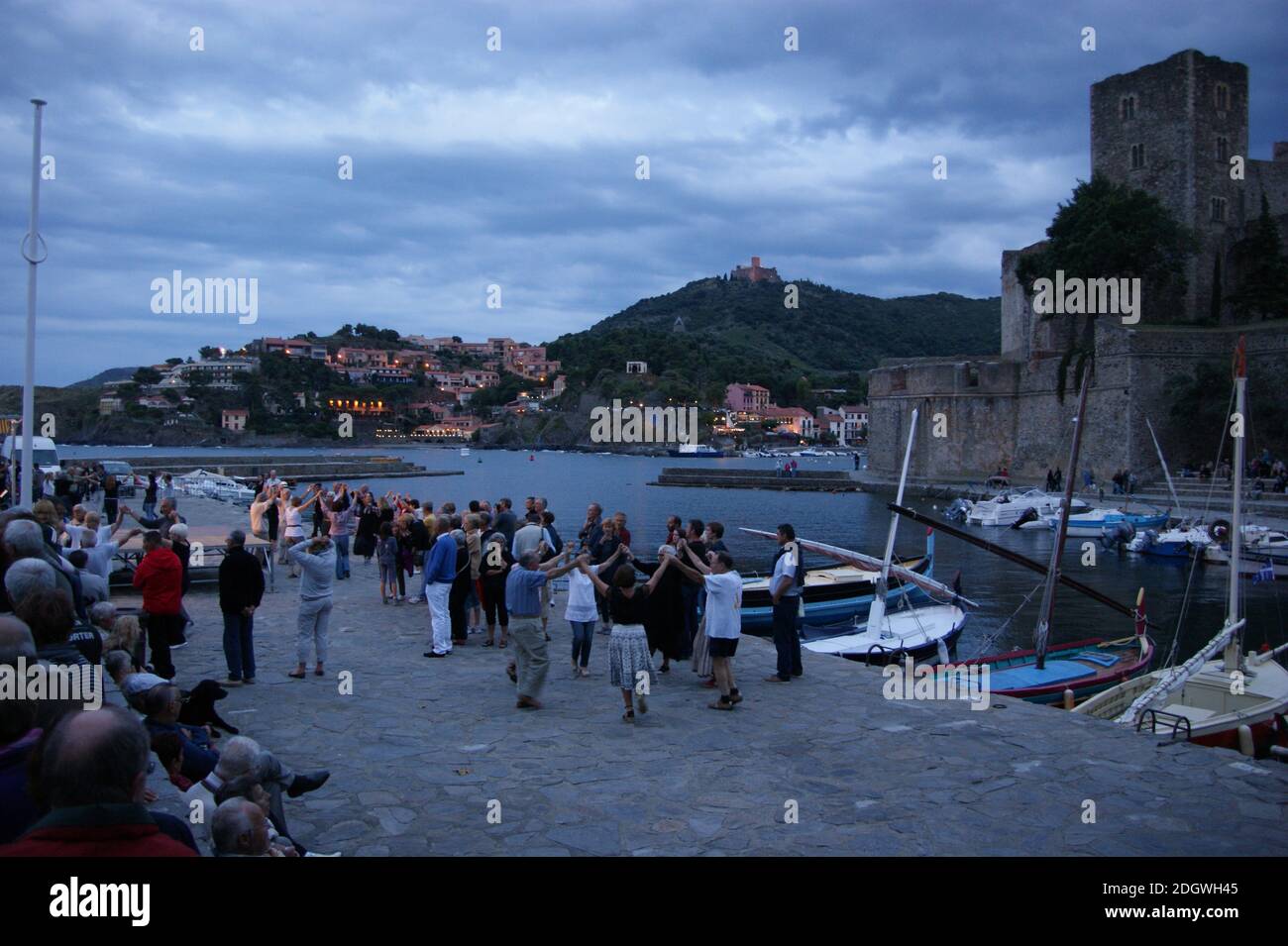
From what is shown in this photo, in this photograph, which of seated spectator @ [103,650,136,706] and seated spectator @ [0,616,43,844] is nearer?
seated spectator @ [0,616,43,844]

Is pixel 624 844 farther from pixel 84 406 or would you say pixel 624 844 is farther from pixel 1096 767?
pixel 84 406

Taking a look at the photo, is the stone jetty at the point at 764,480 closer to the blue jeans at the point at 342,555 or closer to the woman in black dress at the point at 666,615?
the blue jeans at the point at 342,555

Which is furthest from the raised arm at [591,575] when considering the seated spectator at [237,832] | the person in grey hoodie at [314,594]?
the seated spectator at [237,832]

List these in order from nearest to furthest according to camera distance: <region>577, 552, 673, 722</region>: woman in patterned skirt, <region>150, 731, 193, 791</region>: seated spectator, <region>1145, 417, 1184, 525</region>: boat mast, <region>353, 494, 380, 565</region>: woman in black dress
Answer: <region>150, 731, 193, 791</region>: seated spectator < <region>577, 552, 673, 722</region>: woman in patterned skirt < <region>353, 494, 380, 565</region>: woman in black dress < <region>1145, 417, 1184, 525</region>: boat mast

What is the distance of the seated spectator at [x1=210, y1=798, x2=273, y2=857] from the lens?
11.4 ft

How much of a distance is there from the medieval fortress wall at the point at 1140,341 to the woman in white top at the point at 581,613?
40.3m

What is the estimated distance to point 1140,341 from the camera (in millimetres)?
42781

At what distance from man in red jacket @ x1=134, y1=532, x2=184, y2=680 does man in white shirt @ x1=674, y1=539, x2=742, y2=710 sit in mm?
4682

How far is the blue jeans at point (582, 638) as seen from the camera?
9.18m

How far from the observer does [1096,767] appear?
6.57m

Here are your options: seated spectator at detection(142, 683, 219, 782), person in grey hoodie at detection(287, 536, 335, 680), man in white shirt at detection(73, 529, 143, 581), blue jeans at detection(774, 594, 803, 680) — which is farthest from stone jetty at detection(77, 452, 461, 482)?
seated spectator at detection(142, 683, 219, 782)

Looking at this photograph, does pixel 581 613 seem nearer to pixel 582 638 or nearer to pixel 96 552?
pixel 582 638
